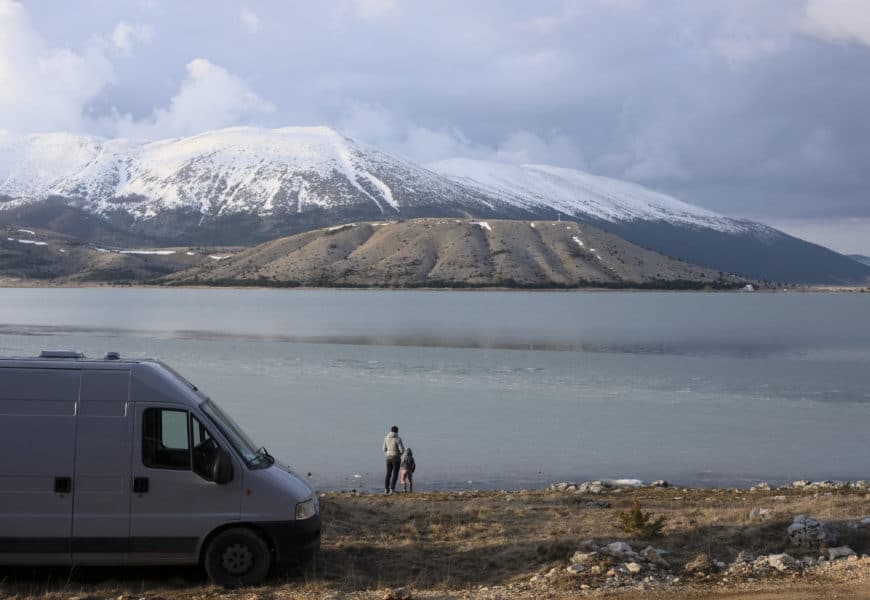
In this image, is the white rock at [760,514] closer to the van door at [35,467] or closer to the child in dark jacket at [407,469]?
the child in dark jacket at [407,469]

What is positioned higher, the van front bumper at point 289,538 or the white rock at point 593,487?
the van front bumper at point 289,538

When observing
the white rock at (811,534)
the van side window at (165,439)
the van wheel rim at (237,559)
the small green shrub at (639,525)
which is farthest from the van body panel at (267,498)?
the white rock at (811,534)

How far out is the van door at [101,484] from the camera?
10.8 m

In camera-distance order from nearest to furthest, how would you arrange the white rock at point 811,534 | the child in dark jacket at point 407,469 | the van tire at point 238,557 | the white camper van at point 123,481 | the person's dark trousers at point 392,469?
the white camper van at point 123,481 → the van tire at point 238,557 → the white rock at point 811,534 → the person's dark trousers at point 392,469 → the child in dark jacket at point 407,469

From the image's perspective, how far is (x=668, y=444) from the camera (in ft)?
102

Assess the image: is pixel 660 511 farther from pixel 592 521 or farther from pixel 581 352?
pixel 581 352

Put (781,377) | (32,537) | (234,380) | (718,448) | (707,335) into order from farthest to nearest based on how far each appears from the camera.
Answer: (707,335) < (781,377) < (234,380) < (718,448) < (32,537)

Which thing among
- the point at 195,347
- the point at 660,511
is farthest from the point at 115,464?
the point at 195,347

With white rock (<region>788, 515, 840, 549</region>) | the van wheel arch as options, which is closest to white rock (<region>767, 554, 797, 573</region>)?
white rock (<region>788, 515, 840, 549</region>)

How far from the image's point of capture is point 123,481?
1083cm

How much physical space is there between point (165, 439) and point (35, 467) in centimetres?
142

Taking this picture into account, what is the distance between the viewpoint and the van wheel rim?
10.9 m

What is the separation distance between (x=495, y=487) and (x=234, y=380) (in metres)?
27.9

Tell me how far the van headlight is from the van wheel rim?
2.19 feet
